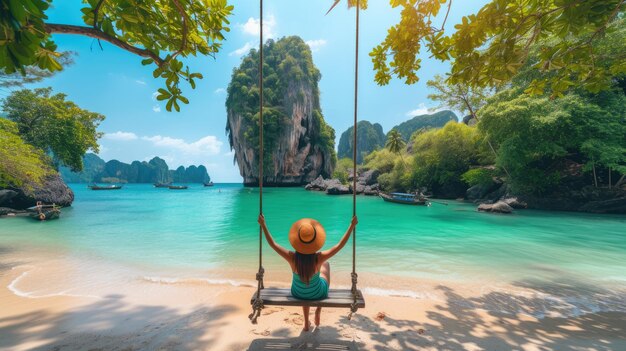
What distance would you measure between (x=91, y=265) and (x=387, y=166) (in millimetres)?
35477

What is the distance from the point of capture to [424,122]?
10600cm

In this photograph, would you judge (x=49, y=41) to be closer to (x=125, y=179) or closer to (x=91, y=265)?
(x=91, y=265)

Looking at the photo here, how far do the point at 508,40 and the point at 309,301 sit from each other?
389 cm

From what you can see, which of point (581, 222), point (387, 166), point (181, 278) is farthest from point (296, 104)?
point (181, 278)

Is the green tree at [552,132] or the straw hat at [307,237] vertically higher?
the green tree at [552,132]

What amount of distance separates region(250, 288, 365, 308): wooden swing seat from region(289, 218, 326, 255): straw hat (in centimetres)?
52

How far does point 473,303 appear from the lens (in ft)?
13.8

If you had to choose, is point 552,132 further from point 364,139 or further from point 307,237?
point 364,139

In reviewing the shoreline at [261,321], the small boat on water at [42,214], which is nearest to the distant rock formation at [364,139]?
the small boat on water at [42,214]

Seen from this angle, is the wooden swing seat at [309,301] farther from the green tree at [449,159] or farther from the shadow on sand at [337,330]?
the green tree at [449,159]

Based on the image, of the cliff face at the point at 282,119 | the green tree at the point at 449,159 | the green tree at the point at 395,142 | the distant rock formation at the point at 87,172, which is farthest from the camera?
the distant rock formation at the point at 87,172

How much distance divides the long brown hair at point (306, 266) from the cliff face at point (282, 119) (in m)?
44.0

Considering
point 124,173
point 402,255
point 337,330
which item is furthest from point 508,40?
point 124,173

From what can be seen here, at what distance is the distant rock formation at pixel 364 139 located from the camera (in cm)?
10575
